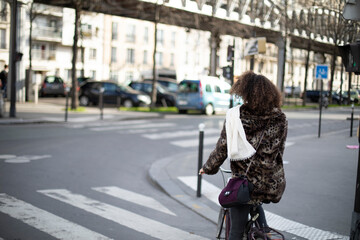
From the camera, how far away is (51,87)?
125ft

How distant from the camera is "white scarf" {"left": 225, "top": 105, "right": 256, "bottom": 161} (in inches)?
→ 137

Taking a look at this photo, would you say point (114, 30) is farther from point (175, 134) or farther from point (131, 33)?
point (175, 134)

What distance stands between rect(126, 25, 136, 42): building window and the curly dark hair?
2393 inches

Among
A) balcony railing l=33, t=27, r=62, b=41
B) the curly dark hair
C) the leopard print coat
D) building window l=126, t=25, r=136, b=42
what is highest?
building window l=126, t=25, r=136, b=42

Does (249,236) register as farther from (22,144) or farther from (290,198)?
(22,144)

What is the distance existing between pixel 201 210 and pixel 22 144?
657 cm

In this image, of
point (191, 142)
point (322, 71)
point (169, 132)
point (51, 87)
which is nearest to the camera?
point (191, 142)

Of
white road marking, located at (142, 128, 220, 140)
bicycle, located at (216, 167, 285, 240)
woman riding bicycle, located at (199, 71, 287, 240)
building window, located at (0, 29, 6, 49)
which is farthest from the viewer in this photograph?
building window, located at (0, 29, 6, 49)

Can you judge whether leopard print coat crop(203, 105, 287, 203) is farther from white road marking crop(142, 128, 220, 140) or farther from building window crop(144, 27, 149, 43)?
building window crop(144, 27, 149, 43)

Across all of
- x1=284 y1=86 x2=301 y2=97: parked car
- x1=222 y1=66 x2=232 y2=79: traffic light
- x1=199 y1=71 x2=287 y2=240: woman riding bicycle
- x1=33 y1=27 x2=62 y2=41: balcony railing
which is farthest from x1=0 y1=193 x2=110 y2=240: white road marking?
x1=33 y1=27 x2=62 y2=41: balcony railing

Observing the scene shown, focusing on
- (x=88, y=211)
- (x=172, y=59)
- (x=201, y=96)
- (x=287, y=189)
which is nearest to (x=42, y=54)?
(x=172, y=59)

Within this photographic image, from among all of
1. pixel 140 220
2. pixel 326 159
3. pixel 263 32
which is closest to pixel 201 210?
pixel 140 220

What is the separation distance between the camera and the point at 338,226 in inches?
220

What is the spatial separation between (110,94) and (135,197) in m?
21.0
